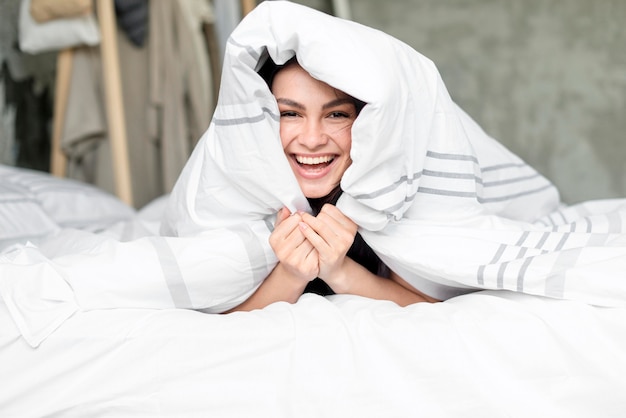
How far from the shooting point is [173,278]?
974mm

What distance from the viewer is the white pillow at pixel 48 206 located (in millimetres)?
1542

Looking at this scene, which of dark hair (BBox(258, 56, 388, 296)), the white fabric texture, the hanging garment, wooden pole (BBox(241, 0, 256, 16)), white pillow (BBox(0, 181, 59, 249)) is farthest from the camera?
wooden pole (BBox(241, 0, 256, 16))

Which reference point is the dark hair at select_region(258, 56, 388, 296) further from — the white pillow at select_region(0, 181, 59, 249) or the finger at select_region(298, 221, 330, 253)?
the white pillow at select_region(0, 181, 59, 249)

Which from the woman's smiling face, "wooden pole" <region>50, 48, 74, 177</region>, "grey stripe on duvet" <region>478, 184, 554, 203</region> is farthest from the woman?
"wooden pole" <region>50, 48, 74, 177</region>

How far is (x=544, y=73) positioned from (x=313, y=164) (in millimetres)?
1827

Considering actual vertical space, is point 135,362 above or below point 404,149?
below

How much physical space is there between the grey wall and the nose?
1834mm

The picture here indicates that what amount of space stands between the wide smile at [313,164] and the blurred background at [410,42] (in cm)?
122

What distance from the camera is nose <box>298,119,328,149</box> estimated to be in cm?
108

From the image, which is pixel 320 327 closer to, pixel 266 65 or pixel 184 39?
pixel 266 65

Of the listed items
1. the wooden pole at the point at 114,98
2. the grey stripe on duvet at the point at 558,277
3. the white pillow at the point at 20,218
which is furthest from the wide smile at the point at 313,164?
the wooden pole at the point at 114,98

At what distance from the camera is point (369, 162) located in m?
0.96

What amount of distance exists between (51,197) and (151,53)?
2.48 feet

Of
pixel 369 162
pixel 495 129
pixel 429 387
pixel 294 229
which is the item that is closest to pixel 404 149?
pixel 369 162
